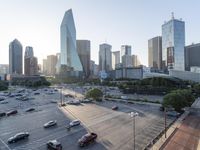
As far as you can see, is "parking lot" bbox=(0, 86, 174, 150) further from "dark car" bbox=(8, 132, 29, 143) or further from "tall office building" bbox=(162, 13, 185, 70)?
"tall office building" bbox=(162, 13, 185, 70)

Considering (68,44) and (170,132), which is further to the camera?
(68,44)

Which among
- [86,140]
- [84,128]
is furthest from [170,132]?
[84,128]

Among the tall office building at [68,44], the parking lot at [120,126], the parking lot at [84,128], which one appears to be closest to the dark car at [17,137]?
the parking lot at [84,128]

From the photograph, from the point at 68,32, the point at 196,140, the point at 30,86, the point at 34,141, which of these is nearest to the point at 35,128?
the point at 34,141

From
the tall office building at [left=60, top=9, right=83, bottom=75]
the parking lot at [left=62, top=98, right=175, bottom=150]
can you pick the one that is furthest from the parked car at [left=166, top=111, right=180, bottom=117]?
the tall office building at [left=60, top=9, right=83, bottom=75]

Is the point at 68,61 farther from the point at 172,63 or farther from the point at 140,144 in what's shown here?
the point at 140,144

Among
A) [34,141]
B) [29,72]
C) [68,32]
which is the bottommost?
[34,141]

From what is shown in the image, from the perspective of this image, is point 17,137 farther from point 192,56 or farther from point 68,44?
point 192,56
